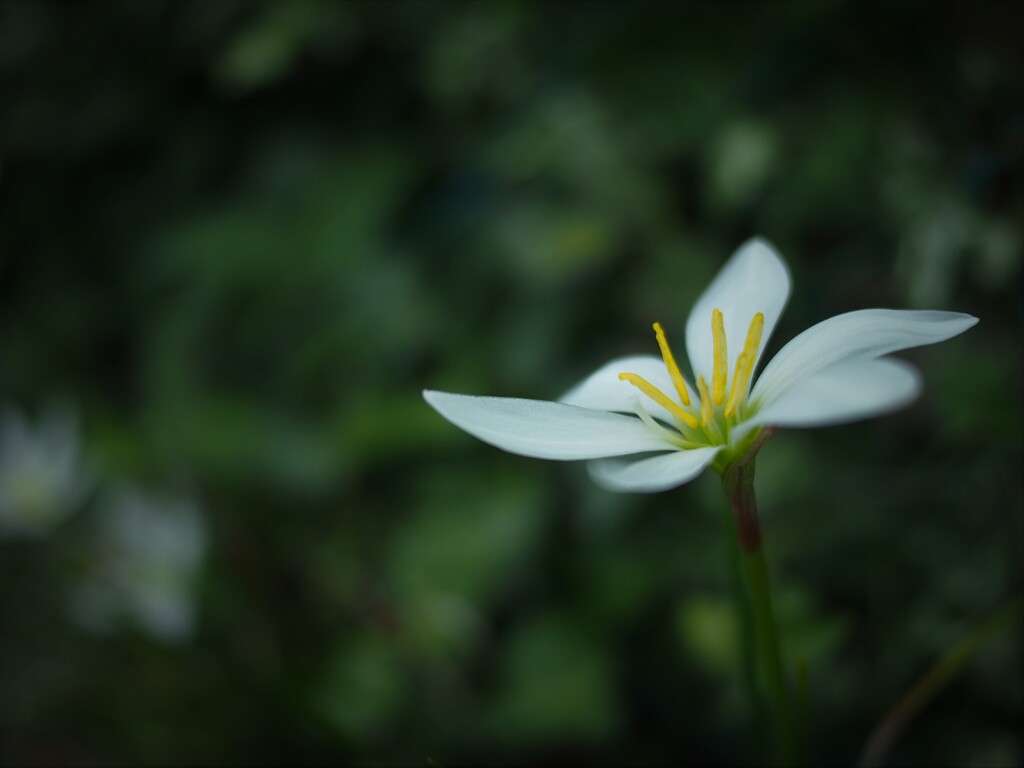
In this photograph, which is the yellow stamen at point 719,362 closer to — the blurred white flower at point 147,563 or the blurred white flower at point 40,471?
the blurred white flower at point 147,563

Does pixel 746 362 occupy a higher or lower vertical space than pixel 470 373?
lower

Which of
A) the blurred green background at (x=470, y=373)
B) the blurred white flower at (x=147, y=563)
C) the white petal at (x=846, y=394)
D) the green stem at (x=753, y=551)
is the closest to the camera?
the white petal at (x=846, y=394)

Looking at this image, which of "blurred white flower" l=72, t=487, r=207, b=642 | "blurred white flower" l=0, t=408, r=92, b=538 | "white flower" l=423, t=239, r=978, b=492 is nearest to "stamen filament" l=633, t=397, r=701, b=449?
"white flower" l=423, t=239, r=978, b=492

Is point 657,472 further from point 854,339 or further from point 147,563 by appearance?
point 147,563

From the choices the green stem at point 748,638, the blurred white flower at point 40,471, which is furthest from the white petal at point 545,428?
the blurred white flower at point 40,471

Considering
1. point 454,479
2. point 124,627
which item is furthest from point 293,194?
point 124,627

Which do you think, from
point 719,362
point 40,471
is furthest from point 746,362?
point 40,471

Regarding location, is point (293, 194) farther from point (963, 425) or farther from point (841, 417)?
point (841, 417)
